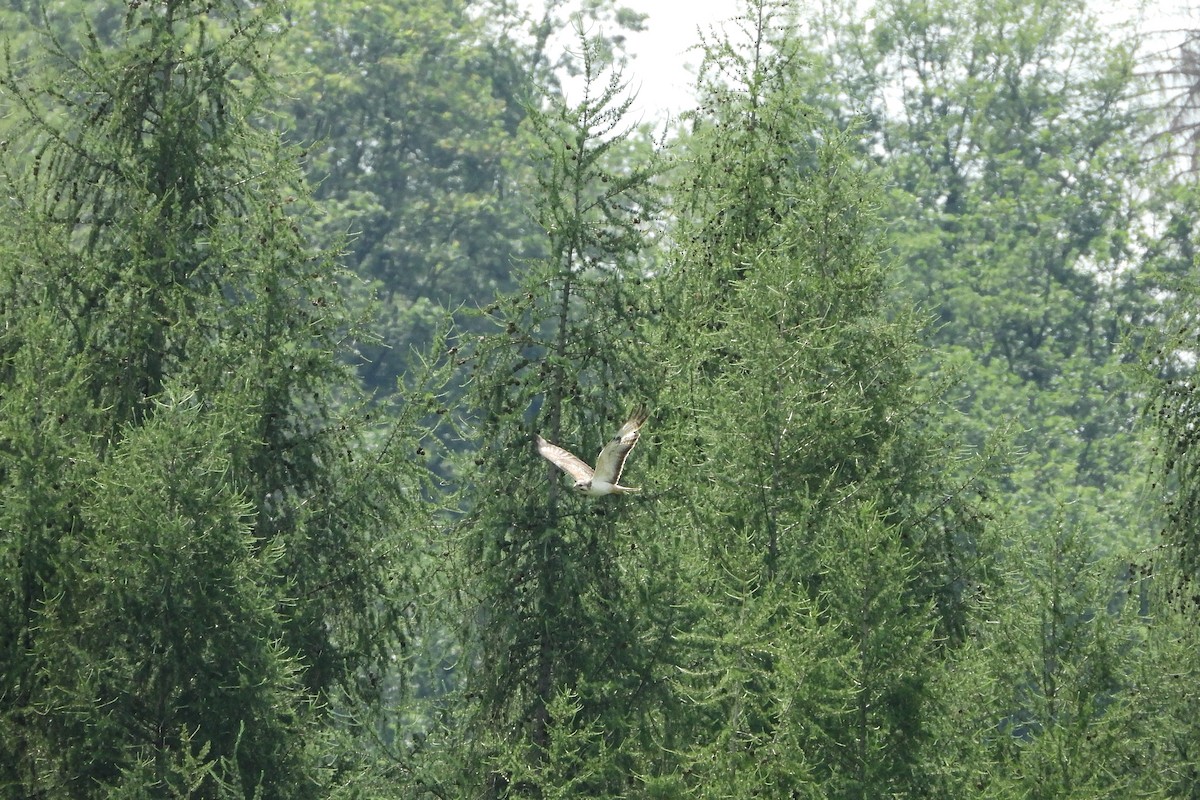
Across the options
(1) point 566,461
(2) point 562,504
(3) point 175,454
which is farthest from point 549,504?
(3) point 175,454

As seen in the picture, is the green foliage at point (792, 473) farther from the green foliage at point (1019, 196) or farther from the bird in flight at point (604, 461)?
the green foliage at point (1019, 196)

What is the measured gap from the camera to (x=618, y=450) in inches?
494

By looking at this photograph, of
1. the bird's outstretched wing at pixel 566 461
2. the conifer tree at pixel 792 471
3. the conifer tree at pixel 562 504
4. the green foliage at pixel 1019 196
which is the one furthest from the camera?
the green foliage at pixel 1019 196

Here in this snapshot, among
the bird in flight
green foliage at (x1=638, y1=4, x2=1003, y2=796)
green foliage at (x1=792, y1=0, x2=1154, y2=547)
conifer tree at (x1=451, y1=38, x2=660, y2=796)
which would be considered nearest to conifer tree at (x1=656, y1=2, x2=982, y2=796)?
green foliage at (x1=638, y1=4, x2=1003, y2=796)

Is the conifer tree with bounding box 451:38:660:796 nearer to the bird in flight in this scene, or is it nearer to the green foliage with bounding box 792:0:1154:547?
the bird in flight

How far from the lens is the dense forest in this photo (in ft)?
41.4

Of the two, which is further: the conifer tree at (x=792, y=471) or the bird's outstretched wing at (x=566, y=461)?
the bird's outstretched wing at (x=566, y=461)

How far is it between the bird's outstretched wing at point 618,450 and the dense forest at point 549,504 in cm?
84

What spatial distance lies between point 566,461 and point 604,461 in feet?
1.68

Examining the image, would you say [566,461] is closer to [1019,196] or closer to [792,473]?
[792,473]

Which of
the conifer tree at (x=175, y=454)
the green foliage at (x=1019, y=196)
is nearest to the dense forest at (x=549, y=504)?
the conifer tree at (x=175, y=454)

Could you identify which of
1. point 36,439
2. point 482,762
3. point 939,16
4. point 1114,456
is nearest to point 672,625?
point 482,762

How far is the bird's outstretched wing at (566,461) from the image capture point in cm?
1314

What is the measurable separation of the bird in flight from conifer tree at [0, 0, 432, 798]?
1.72 meters
